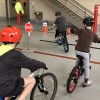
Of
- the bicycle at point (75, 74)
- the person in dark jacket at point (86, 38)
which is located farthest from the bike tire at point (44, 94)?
the person in dark jacket at point (86, 38)

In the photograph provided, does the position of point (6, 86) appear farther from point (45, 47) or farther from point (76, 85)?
point (45, 47)

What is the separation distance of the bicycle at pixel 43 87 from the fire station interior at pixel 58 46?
0.17 metres

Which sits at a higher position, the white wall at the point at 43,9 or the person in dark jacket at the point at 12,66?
the white wall at the point at 43,9

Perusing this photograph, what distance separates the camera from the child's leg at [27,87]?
114 inches

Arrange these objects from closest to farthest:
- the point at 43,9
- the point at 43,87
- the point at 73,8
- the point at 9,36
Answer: the point at 9,36 → the point at 43,87 → the point at 73,8 → the point at 43,9

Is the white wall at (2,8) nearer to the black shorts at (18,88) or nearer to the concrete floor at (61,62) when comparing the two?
the concrete floor at (61,62)

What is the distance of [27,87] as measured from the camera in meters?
2.96

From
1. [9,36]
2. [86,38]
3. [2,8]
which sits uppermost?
[2,8]

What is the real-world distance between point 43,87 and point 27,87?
0.51 metres

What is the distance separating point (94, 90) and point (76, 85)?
401 mm

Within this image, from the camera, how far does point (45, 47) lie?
7.94m

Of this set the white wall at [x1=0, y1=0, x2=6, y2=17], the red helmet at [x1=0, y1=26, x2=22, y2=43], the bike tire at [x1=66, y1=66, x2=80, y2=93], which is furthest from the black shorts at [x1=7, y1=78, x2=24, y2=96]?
the white wall at [x1=0, y1=0, x2=6, y2=17]

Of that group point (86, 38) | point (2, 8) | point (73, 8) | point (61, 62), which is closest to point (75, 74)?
point (86, 38)

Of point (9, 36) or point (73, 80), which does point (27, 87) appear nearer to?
point (9, 36)
